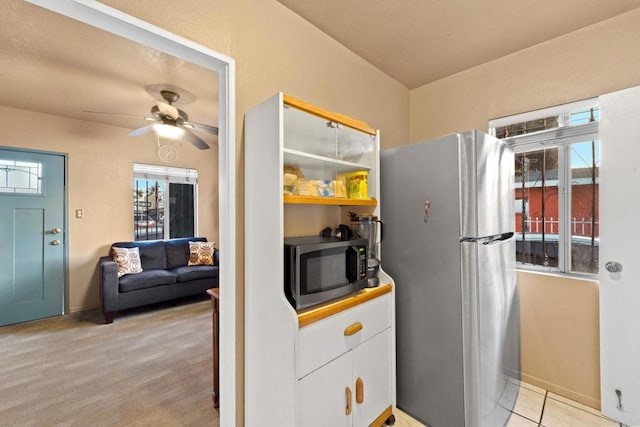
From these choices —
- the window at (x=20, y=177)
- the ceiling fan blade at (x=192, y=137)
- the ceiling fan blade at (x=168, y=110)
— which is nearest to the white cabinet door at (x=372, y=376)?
the ceiling fan blade at (x=168, y=110)

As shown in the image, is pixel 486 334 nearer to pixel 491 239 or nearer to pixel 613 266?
pixel 491 239

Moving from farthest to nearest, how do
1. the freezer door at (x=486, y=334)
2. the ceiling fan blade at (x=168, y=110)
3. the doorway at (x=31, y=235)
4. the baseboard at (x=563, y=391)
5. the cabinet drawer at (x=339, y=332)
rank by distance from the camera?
the doorway at (x=31, y=235) < the ceiling fan blade at (x=168, y=110) < the baseboard at (x=563, y=391) < the freezer door at (x=486, y=334) < the cabinet drawer at (x=339, y=332)

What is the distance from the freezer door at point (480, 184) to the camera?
1.55 metres

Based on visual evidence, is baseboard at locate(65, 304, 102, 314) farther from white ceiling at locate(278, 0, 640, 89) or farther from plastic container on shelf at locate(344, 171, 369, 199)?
white ceiling at locate(278, 0, 640, 89)

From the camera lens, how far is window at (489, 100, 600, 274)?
79.5 inches

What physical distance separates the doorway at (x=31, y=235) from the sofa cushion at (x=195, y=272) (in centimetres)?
145

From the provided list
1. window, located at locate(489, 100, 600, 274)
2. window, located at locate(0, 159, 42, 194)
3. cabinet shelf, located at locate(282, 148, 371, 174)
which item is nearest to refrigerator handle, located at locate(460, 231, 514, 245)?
window, located at locate(489, 100, 600, 274)

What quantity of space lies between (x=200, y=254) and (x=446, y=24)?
431 centimetres

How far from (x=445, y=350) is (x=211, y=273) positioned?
361 cm

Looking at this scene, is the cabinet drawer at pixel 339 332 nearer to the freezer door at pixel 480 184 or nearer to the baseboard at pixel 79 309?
the freezer door at pixel 480 184

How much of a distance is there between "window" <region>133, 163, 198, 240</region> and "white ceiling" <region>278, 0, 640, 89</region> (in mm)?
3843

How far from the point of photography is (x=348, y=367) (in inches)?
57.5

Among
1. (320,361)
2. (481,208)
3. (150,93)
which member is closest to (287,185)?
(320,361)

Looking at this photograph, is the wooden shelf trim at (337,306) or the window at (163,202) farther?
the window at (163,202)
